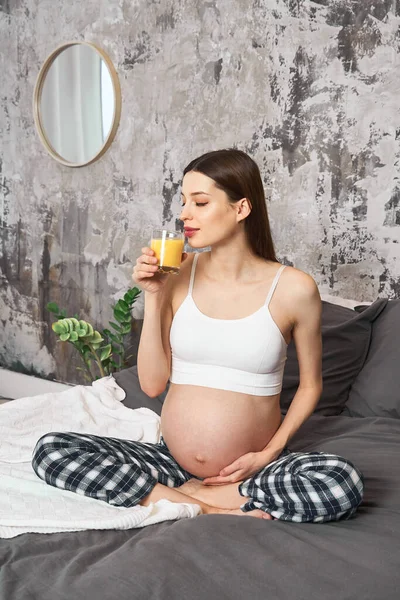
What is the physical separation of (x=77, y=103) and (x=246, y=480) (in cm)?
266

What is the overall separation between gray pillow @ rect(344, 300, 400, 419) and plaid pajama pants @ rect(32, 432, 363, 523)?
0.73m

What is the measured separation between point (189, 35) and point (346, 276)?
1.39m

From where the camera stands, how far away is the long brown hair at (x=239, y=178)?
1826 mm

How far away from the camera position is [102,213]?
380 centimetres

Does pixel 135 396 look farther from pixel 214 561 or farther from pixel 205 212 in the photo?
pixel 214 561

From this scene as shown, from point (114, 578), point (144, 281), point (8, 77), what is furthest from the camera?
point (8, 77)

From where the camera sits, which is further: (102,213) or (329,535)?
(102,213)

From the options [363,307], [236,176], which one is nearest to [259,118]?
[363,307]

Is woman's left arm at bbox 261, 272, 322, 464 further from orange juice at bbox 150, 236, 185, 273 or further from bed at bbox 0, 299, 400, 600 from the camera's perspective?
orange juice at bbox 150, 236, 185, 273

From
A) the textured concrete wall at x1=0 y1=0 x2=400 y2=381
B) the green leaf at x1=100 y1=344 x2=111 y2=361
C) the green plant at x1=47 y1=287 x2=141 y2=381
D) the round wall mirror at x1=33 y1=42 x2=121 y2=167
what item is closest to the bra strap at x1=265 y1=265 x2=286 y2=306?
the textured concrete wall at x1=0 y1=0 x2=400 y2=381

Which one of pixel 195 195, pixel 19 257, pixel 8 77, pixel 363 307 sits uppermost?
pixel 8 77

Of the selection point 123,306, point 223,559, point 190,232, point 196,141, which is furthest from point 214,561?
point 196,141

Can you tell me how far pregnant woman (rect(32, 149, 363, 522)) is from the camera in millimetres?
1677

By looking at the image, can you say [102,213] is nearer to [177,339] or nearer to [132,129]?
[132,129]
